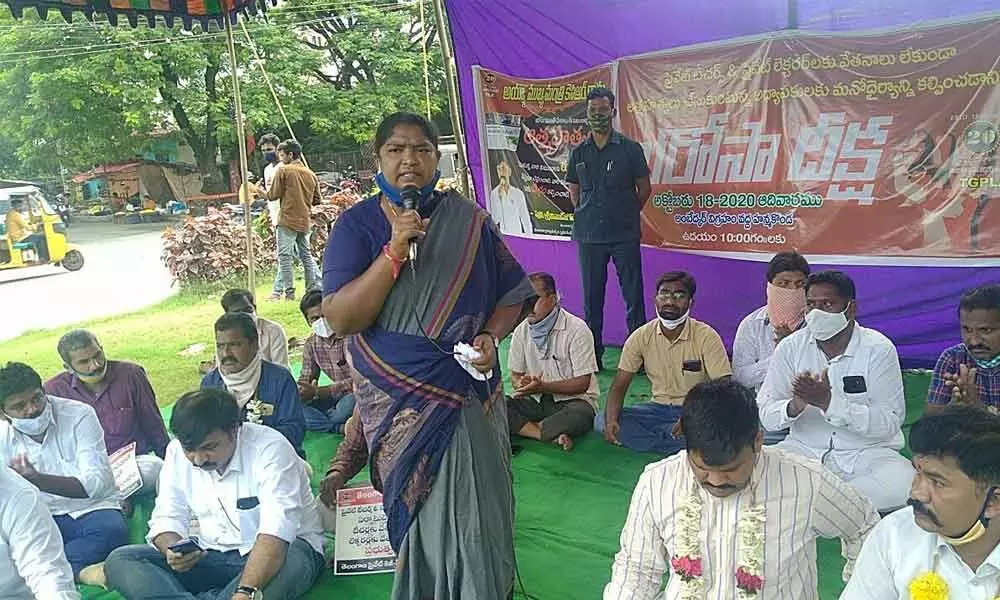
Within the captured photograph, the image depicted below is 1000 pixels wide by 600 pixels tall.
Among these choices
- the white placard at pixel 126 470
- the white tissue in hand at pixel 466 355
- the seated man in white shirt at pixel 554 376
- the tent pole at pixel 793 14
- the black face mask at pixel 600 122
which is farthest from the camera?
the black face mask at pixel 600 122

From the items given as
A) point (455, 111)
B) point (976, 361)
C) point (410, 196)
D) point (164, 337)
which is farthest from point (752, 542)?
point (164, 337)

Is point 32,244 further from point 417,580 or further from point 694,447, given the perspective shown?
point 694,447

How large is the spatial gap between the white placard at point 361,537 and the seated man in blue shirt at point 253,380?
2.30ft

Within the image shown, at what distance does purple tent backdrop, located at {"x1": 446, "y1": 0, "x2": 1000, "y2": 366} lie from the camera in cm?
506

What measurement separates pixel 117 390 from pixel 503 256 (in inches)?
103

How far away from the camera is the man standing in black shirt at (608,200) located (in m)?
5.59

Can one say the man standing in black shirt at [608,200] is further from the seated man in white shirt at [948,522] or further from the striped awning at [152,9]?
the seated man in white shirt at [948,522]

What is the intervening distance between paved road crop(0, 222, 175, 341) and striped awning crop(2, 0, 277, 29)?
6.09 m

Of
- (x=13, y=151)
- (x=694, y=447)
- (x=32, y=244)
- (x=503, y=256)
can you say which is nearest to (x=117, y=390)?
(x=503, y=256)

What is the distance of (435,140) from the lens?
7.43 ft

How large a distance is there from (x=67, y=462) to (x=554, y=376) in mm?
2537

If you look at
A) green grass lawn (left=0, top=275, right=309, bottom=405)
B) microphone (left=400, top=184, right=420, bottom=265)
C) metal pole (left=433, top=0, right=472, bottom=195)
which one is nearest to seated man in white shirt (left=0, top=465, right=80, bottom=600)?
microphone (left=400, top=184, right=420, bottom=265)

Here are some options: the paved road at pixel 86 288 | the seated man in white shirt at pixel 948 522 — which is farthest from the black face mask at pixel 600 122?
the paved road at pixel 86 288

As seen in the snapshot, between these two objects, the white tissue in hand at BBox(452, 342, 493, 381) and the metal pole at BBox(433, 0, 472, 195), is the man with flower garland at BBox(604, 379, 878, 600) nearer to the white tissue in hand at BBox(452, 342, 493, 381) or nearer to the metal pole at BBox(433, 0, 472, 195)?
the white tissue in hand at BBox(452, 342, 493, 381)
